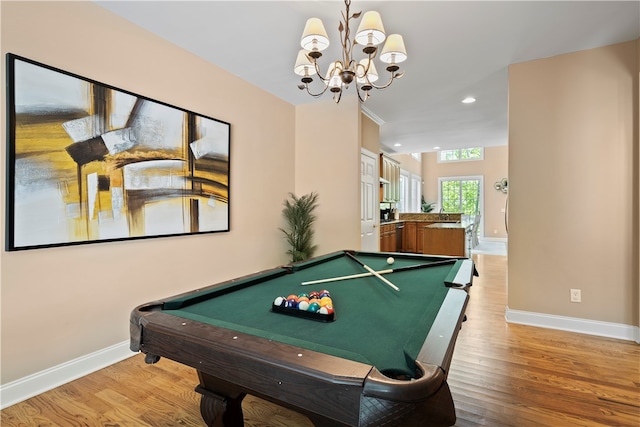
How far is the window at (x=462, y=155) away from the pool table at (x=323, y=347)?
971cm

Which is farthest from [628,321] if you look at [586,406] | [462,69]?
[462,69]

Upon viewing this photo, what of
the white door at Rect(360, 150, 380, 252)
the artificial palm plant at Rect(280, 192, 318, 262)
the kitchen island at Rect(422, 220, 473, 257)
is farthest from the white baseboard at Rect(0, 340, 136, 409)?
the kitchen island at Rect(422, 220, 473, 257)

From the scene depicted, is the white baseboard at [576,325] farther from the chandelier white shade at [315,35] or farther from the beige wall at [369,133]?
the chandelier white shade at [315,35]

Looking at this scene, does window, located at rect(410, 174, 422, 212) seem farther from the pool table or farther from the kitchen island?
the pool table

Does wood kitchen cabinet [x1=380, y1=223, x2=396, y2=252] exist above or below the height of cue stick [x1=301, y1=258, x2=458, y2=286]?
below

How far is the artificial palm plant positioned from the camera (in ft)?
13.2

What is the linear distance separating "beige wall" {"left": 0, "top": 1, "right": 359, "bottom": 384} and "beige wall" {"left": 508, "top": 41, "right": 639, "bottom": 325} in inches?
71.3

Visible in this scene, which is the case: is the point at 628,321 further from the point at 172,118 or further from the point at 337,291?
the point at 172,118

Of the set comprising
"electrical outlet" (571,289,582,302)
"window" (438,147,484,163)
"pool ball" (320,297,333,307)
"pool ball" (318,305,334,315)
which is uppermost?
"window" (438,147,484,163)

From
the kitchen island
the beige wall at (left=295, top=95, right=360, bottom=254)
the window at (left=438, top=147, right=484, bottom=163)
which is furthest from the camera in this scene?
the window at (left=438, top=147, right=484, bottom=163)

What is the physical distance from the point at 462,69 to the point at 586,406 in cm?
294

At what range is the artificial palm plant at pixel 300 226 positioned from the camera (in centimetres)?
402

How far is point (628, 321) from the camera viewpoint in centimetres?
270

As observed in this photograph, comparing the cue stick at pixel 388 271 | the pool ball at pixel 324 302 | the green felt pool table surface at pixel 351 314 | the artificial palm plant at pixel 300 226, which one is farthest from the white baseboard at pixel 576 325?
the pool ball at pixel 324 302
